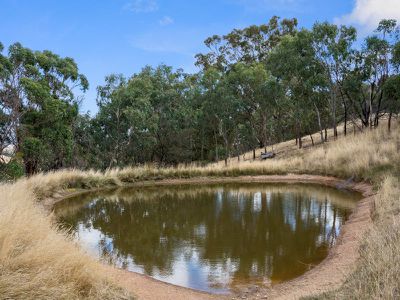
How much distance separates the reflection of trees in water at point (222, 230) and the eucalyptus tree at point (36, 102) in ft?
12.8

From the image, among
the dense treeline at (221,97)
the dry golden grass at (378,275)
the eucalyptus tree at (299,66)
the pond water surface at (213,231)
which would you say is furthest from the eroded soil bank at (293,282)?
the eucalyptus tree at (299,66)

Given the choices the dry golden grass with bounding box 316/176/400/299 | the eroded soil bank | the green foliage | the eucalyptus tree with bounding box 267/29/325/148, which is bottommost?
the eroded soil bank

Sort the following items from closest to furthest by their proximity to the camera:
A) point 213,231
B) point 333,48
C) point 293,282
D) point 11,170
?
point 293,282
point 213,231
point 11,170
point 333,48

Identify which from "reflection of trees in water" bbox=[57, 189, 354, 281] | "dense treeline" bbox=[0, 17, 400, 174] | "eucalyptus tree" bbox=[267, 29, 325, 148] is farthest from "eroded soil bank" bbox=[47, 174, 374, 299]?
"eucalyptus tree" bbox=[267, 29, 325, 148]

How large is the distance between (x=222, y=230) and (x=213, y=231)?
263mm

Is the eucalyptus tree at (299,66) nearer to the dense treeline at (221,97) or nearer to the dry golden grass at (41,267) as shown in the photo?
the dense treeline at (221,97)

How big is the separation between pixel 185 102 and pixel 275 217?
22.7 meters

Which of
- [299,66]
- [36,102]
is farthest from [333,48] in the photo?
[36,102]

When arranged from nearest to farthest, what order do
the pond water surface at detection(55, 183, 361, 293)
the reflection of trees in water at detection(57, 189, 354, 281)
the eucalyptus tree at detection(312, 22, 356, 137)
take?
the pond water surface at detection(55, 183, 361, 293) < the reflection of trees in water at detection(57, 189, 354, 281) < the eucalyptus tree at detection(312, 22, 356, 137)

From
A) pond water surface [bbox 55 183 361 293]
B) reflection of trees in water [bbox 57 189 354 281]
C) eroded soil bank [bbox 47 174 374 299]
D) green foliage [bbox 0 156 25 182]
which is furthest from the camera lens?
green foliage [bbox 0 156 25 182]

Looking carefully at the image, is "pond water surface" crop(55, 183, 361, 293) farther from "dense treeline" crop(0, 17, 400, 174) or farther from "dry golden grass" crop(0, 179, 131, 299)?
"dense treeline" crop(0, 17, 400, 174)

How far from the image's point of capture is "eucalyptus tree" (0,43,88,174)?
17.3 meters

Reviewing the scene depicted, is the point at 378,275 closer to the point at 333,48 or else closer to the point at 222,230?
the point at 222,230

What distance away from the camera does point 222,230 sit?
11.3m
